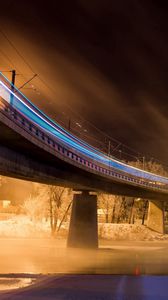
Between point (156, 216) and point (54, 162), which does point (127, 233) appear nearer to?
point (156, 216)

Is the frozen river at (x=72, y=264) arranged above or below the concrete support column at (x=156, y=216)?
Answer: below

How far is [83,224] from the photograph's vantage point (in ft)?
186

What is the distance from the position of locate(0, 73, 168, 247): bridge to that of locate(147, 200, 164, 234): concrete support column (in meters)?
16.0

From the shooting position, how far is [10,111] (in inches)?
1107

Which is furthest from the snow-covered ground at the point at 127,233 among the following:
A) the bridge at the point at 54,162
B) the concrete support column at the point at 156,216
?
the bridge at the point at 54,162

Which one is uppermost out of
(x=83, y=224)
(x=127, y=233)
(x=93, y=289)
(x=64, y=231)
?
(x=83, y=224)

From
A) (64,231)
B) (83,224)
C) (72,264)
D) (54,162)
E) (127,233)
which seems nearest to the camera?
(72,264)

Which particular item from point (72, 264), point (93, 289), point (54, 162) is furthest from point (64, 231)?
point (93, 289)

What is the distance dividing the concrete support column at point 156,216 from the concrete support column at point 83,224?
130 feet

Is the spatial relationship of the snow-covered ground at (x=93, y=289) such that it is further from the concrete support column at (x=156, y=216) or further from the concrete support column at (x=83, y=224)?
the concrete support column at (x=156, y=216)

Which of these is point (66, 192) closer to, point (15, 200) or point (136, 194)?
point (136, 194)

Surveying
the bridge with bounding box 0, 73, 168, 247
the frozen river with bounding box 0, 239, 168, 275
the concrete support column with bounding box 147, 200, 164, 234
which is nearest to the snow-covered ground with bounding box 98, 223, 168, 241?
the concrete support column with bounding box 147, 200, 164, 234

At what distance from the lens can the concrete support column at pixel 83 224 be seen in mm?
56250

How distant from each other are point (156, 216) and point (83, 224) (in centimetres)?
4266
